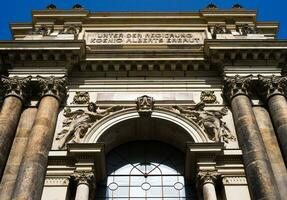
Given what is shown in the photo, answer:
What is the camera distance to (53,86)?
20047 mm

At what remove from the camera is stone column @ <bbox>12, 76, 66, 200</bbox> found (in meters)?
15.4

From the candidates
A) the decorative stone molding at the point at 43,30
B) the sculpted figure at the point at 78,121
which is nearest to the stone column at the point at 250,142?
the sculpted figure at the point at 78,121

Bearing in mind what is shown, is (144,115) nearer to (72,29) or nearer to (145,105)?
(145,105)

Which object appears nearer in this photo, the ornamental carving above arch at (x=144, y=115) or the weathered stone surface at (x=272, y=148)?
the weathered stone surface at (x=272, y=148)

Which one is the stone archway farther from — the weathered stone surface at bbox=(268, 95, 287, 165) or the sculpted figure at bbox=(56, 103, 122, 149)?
the weathered stone surface at bbox=(268, 95, 287, 165)

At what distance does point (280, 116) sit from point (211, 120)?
2.86 metres

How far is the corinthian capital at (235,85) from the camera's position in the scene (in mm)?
19859

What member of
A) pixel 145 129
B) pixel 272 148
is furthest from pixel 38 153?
pixel 272 148

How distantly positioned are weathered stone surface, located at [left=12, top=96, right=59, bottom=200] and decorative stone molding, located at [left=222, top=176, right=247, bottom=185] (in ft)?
22.3

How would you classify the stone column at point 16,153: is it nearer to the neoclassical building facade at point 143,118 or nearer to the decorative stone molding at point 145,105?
the neoclassical building facade at point 143,118

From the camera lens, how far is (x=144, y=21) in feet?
86.0

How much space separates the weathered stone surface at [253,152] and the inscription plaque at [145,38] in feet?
21.0

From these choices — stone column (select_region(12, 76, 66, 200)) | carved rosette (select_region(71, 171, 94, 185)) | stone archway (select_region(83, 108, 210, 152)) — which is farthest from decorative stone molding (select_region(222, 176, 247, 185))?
stone column (select_region(12, 76, 66, 200))

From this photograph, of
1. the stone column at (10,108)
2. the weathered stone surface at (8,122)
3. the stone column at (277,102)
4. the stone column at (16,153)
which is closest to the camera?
the stone column at (16,153)
